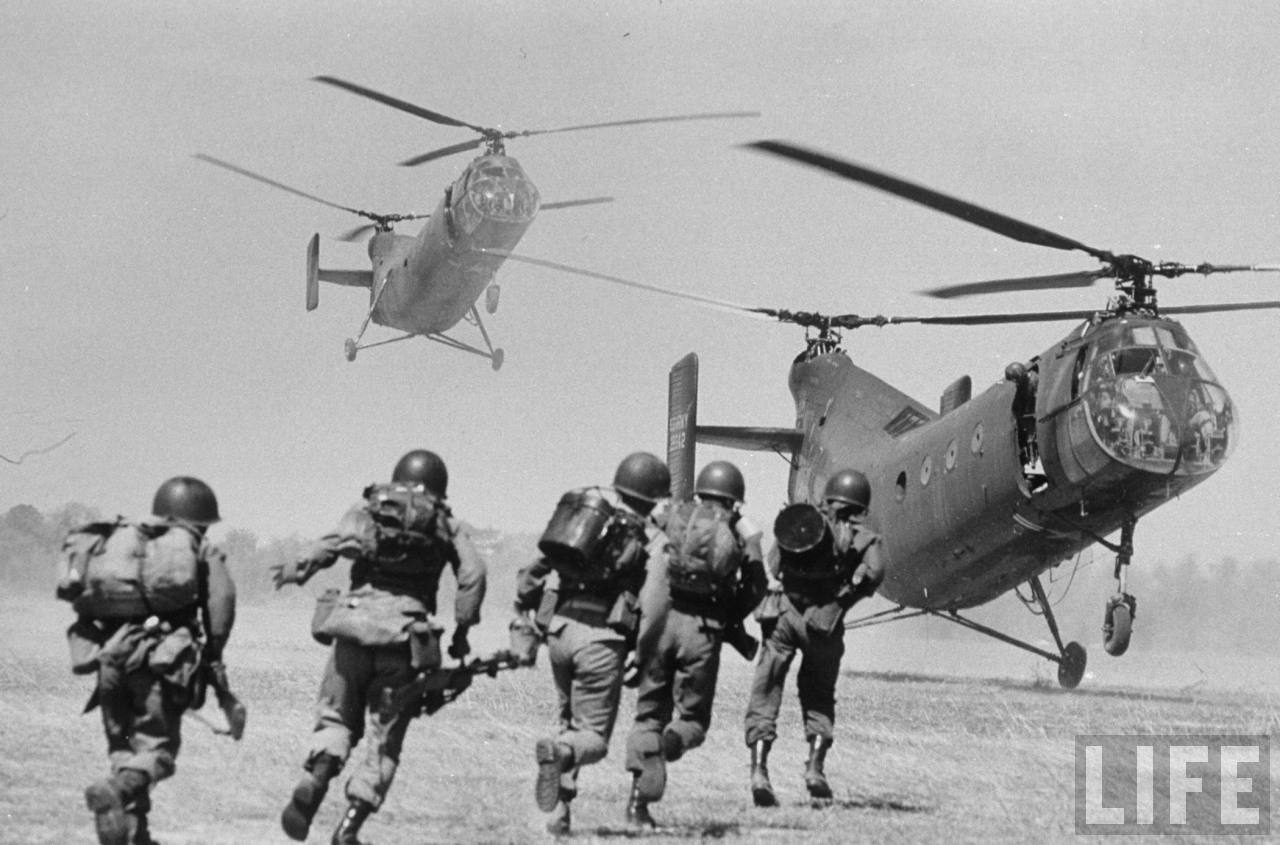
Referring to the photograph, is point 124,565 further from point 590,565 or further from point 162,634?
point 590,565

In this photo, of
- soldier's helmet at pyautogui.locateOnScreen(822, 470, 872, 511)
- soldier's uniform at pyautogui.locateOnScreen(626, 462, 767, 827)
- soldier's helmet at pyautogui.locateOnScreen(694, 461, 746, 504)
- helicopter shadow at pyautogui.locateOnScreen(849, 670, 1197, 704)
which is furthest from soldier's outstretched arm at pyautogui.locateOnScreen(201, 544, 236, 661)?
helicopter shadow at pyautogui.locateOnScreen(849, 670, 1197, 704)

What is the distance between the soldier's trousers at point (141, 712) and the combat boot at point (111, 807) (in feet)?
0.77

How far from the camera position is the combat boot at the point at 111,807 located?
754 centimetres

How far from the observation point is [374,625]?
8.46m

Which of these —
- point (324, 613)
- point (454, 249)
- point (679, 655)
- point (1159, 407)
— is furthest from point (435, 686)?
point (454, 249)

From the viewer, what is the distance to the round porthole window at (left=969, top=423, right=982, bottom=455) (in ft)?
55.9

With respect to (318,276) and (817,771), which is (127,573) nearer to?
(817,771)

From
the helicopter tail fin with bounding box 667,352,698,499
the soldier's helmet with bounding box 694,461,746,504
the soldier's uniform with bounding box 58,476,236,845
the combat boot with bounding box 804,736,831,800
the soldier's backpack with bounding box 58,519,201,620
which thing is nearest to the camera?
the soldier's uniform with bounding box 58,476,236,845

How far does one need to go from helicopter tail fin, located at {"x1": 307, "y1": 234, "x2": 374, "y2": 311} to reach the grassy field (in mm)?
16852

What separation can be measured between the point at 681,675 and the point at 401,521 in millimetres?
2069

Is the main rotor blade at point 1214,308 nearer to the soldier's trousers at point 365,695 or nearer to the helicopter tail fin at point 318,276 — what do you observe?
the soldier's trousers at point 365,695

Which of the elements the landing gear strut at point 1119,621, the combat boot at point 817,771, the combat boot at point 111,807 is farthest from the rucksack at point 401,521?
the landing gear strut at point 1119,621

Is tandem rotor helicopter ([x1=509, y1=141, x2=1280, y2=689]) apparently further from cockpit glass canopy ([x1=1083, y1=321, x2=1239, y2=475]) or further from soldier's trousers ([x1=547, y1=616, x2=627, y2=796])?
soldier's trousers ([x1=547, y1=616, x2=627, y2=796])

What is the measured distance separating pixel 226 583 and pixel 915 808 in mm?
4719
